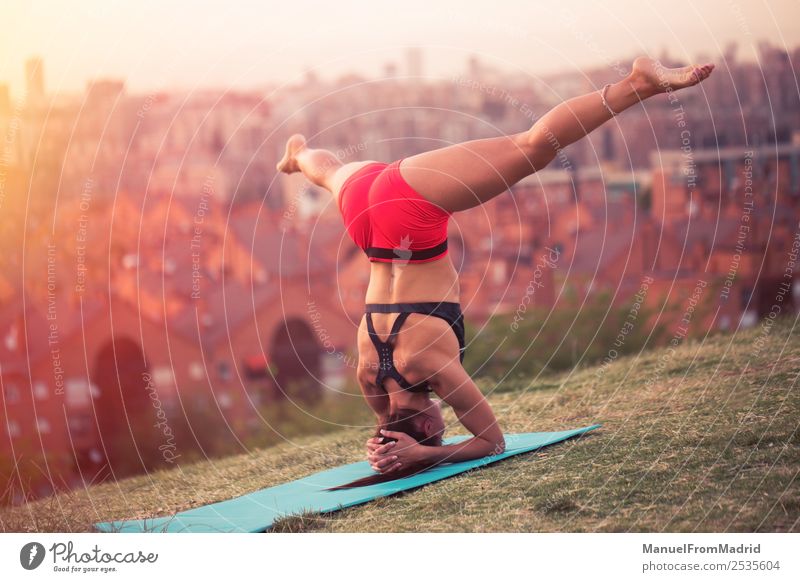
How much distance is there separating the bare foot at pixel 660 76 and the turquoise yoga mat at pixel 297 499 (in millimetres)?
2106

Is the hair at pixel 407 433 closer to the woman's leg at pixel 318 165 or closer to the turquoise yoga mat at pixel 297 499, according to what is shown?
the turquoise yoga mat at pixel 297 499

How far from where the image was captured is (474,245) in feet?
80.4

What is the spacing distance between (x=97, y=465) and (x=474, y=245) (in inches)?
419

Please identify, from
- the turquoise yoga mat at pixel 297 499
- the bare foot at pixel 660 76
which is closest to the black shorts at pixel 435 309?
the turquoise yoga mat at pixel 297 499

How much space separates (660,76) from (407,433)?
2.33 meters

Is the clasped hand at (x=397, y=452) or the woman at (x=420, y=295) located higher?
the woman at (x=420, y=295)

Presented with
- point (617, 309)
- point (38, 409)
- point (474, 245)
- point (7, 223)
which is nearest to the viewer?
point (7, 223)

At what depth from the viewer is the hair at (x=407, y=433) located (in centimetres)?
553

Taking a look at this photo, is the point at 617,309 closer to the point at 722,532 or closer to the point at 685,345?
the point at 685,345

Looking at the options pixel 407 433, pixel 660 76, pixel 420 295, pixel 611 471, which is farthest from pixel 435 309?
pixel 660 76


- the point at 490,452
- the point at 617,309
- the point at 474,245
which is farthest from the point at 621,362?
the point at 474,245

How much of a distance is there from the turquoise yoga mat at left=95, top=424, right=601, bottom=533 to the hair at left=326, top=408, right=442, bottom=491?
65 mm

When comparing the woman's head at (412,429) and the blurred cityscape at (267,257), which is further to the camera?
the blurred cityscape at (267,257)

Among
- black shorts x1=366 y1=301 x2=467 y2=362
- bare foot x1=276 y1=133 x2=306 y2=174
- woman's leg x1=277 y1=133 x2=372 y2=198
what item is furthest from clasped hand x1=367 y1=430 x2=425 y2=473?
bare foot x1=276 y1=133 x2=306 y2=174
